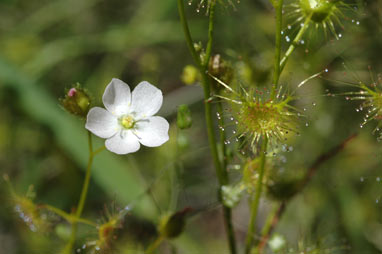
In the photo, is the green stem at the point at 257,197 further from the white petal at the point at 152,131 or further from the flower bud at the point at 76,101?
the flower bud at the point at 76,101

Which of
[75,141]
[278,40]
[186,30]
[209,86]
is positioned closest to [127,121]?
[209,86]

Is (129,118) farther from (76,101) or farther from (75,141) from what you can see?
(75,141)

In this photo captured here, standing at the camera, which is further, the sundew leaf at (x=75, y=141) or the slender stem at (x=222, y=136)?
the sundew leaf at (x=75, y=141)

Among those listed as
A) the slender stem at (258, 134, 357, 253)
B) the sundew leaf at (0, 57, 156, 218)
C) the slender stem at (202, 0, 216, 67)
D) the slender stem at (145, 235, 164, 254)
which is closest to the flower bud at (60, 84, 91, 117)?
the slender stem at (202, 0, 216, 67)

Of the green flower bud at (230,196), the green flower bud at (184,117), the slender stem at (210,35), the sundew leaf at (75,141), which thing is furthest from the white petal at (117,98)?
the sundew leaf at (75,141)

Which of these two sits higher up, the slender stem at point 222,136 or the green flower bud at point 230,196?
the slender stem at point 222,136

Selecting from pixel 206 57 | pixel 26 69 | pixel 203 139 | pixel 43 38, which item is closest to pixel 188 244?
pixel 203 139

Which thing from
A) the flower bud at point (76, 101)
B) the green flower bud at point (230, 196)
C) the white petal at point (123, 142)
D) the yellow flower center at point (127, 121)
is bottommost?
the green flower bud at point (230, 196)

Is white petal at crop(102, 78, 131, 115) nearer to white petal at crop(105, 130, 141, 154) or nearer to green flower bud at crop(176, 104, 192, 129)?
white petal at crop(105, 130, 141, 154)

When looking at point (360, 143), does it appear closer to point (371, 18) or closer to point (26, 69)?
point (371, 18)
